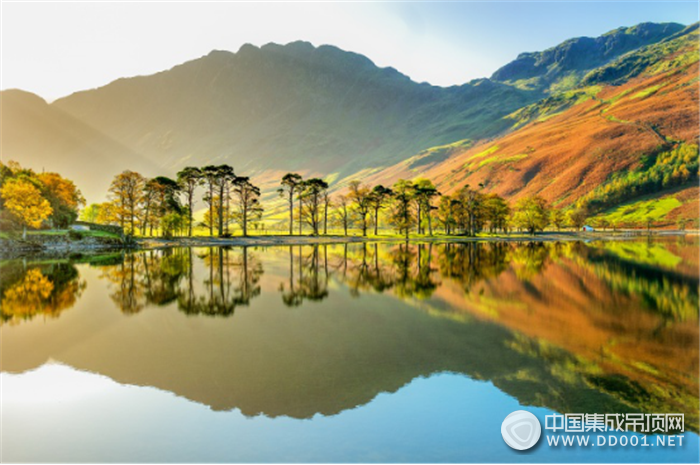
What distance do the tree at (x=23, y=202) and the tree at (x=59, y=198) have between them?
34.3 feet

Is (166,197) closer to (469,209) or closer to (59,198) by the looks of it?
(59,198)

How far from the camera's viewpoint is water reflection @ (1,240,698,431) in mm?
11383

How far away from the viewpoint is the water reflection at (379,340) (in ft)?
37.3

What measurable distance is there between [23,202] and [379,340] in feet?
260

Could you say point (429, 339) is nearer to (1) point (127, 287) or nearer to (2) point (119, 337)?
(2) point (119, 337)

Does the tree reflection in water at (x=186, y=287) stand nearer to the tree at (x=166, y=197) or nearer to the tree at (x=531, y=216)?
the tree at (x=166, y=197)

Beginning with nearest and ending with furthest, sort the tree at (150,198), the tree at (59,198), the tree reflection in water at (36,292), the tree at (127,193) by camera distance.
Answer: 1. the tree reflection in water at (36,292)
2. the tree at (59,198)
3. the tree at (127,193)
4. the tree at (150,198)

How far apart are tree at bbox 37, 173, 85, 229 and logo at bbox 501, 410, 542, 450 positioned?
3869 inches

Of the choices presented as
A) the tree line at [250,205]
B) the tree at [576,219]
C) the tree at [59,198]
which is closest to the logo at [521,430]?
the tree line at [250,205]

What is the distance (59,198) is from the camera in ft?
Result: 289

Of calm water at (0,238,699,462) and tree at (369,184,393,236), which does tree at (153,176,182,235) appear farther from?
calm water at (0,238,699,462)

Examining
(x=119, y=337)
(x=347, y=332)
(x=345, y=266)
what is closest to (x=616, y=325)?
(x=347, y=332)

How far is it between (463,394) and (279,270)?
31125 mm

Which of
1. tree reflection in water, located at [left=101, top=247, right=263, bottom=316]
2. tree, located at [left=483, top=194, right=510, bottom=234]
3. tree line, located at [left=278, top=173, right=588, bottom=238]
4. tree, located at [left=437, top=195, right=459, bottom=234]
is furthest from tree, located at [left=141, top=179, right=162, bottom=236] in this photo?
tree, located at [left=483, top=194, right=510, bottom=234]
